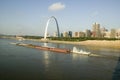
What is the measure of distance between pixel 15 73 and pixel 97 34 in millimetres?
179706

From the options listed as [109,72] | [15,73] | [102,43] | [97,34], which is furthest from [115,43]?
[97,34]

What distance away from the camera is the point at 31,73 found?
25.0 meters

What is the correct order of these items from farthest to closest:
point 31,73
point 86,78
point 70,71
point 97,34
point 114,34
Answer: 1. point 97,34
2. point 114,34
3. point 70,71
4. point 31,73
5. point 86,78

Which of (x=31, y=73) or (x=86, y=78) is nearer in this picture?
(x=86, y=78)

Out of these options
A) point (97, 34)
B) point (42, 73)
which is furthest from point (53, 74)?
point (97, 34)

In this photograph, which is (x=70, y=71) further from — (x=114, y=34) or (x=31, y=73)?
(x=114, y=34)

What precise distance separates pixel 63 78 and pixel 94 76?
14.0 ft

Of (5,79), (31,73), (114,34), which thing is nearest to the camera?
(5,79)

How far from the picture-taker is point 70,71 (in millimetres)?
26891

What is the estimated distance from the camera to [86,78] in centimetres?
2320

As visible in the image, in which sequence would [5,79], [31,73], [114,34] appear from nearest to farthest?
[5,79]
[31,73]
[114,34]

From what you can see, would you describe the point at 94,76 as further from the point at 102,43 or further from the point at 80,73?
the point at 102,43

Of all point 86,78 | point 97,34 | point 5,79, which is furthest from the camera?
point 97,34

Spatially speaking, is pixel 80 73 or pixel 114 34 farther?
pixel 114 34
